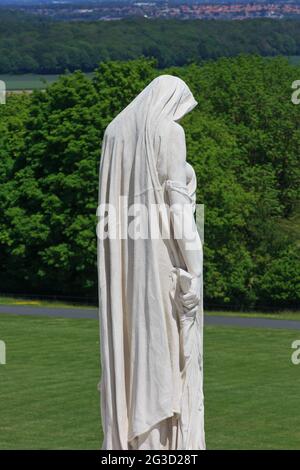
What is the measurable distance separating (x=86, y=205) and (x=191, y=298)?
199 feet

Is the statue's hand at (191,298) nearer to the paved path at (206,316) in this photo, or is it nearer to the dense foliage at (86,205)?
the paved path at (206,316)

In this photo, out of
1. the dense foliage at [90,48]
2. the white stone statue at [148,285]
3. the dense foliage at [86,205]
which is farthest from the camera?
the dense foliage at [90,48]

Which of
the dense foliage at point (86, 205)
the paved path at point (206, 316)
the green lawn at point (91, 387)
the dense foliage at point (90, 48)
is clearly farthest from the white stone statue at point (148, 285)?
the dense foliage at point (90, 48)

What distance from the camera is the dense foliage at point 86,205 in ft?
240

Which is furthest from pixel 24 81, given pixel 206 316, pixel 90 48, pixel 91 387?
pixel 91 387


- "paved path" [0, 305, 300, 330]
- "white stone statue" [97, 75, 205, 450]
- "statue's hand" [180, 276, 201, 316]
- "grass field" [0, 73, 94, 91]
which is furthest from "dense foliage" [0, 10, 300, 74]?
"statue's hand" [180, 276, 201, 316]

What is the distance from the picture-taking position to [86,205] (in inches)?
2879

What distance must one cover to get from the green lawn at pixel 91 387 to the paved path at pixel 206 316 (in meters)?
2.01

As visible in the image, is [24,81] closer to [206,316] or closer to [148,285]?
[206,316]

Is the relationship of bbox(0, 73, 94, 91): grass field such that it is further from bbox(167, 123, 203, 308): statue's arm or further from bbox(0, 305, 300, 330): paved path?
bbox(167, 123, 203, 308): statue's arm

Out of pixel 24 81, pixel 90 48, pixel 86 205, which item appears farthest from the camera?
pixel 90 48

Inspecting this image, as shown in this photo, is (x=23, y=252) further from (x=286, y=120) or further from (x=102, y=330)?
(x=102, y=330)

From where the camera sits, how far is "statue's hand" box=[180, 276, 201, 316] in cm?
1266

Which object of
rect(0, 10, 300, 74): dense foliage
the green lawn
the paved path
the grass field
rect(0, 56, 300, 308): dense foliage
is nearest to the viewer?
the green lawn
